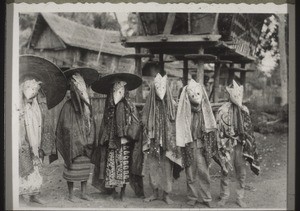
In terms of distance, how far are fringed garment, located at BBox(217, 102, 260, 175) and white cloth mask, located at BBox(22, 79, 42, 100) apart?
8.21ft

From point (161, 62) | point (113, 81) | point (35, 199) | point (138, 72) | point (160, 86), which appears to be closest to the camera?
point (160, 86)

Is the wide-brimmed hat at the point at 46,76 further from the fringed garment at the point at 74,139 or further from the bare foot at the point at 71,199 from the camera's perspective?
the bare foot at the point at 71,199

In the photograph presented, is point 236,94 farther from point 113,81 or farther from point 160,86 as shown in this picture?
point 113,81

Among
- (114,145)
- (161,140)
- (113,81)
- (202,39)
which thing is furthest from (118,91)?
(202,39)

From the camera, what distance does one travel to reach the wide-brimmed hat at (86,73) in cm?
552

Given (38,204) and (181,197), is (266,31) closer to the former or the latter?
(181,197)

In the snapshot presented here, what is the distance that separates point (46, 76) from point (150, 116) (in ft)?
4.96

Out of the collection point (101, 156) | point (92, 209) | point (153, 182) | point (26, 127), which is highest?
point (26, 127)

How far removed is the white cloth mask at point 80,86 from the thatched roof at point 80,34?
45 cm

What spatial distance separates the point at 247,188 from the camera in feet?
18.6

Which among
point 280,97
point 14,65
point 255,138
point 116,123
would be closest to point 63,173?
point 116,123

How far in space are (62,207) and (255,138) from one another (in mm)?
2824

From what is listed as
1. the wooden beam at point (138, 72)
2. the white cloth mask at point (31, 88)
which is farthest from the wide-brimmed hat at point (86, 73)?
the wooden beam at point (138, 72)

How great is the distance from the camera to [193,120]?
18.1 feet
